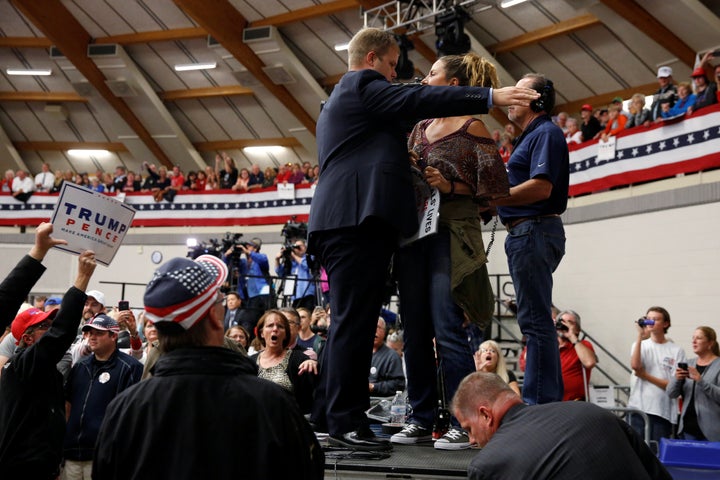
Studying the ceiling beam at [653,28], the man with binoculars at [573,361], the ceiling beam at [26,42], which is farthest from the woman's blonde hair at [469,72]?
the ceiling beam at [26,42]

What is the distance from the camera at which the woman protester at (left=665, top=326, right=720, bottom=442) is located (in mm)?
5996

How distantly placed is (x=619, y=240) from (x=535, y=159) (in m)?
7.26

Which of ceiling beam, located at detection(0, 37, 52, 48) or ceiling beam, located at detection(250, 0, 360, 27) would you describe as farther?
ceiling beam, located at detection(0, 37, 52, 48)

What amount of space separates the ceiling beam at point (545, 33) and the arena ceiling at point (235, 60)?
0.9 inches

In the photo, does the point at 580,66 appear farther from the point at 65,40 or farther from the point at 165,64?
the point at 65,40

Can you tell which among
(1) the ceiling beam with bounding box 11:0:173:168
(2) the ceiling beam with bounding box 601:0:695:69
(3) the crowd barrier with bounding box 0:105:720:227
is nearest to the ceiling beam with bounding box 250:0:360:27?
(3) the crowd barrier with bounding box 0:105:720:227

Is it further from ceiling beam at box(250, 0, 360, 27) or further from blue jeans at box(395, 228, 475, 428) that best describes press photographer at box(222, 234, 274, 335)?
blue jeans at box(395, 228, 475, 428)

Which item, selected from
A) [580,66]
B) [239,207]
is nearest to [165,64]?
[239,207]

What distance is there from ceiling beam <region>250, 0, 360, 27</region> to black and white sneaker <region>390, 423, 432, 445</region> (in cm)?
1214

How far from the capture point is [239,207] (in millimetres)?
16109

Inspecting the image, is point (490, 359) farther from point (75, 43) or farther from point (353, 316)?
point (75, 43)

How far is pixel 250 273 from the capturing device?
10930 millimetres

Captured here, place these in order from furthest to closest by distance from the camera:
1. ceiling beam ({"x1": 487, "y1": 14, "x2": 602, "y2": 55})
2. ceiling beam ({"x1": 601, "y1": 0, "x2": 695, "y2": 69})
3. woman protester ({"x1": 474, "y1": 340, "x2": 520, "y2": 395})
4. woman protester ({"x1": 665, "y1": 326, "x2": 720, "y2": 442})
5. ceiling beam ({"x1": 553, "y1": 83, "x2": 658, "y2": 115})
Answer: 1. ceiling beam ({"x1": 553, "y1": 83, "x2": 658, "y2": 115})
2. ceiling beam ({"x1": 487, "y1": 14, "x2": 602, "y2": 55})
3. ceiling beam ({"x1": 601, "y1": 0, "x2": 695, "y2": 69})
4. woman protester ({"x1": 474, "y1": 340, "x2": 520, "y2": 395})
5. woman protester ({"x1": 665, "y1": 326, "x2": 720, "y2": 442})

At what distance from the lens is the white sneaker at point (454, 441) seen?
3.10 metres
